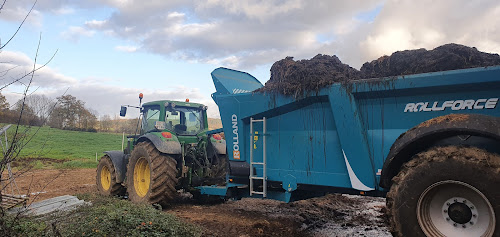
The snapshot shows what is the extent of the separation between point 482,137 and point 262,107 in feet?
8.81

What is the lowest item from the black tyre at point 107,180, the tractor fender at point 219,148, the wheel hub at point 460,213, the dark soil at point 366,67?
the black tyre at point 107,180

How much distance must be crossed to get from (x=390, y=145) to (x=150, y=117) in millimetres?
5652

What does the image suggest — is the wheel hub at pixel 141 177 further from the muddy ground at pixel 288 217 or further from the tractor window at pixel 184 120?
the tractor window at pixel 184 120

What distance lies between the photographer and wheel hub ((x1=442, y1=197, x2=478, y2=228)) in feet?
9.25

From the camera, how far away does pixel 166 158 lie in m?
6.37

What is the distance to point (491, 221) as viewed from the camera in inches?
105

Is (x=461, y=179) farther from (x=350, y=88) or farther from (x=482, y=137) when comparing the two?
(x=350, y=88)

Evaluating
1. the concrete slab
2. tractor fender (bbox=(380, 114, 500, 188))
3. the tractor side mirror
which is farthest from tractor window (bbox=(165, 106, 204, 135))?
tractor fender (bbox=(380, 114, 500, 188))

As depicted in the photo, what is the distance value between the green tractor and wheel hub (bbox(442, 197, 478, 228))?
4061mm

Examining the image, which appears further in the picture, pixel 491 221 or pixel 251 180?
pixel 251 180

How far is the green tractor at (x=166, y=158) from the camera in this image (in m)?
6.31

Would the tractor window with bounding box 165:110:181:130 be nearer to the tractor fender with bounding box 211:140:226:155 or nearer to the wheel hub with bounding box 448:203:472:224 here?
the tractor fender with bounding box 211:140:226:155

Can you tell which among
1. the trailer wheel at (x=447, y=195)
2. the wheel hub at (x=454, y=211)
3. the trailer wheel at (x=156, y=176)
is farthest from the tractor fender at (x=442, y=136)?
the trailer wheel at (x=156, y=176)

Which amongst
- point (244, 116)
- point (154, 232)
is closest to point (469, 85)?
point (244, 116)
